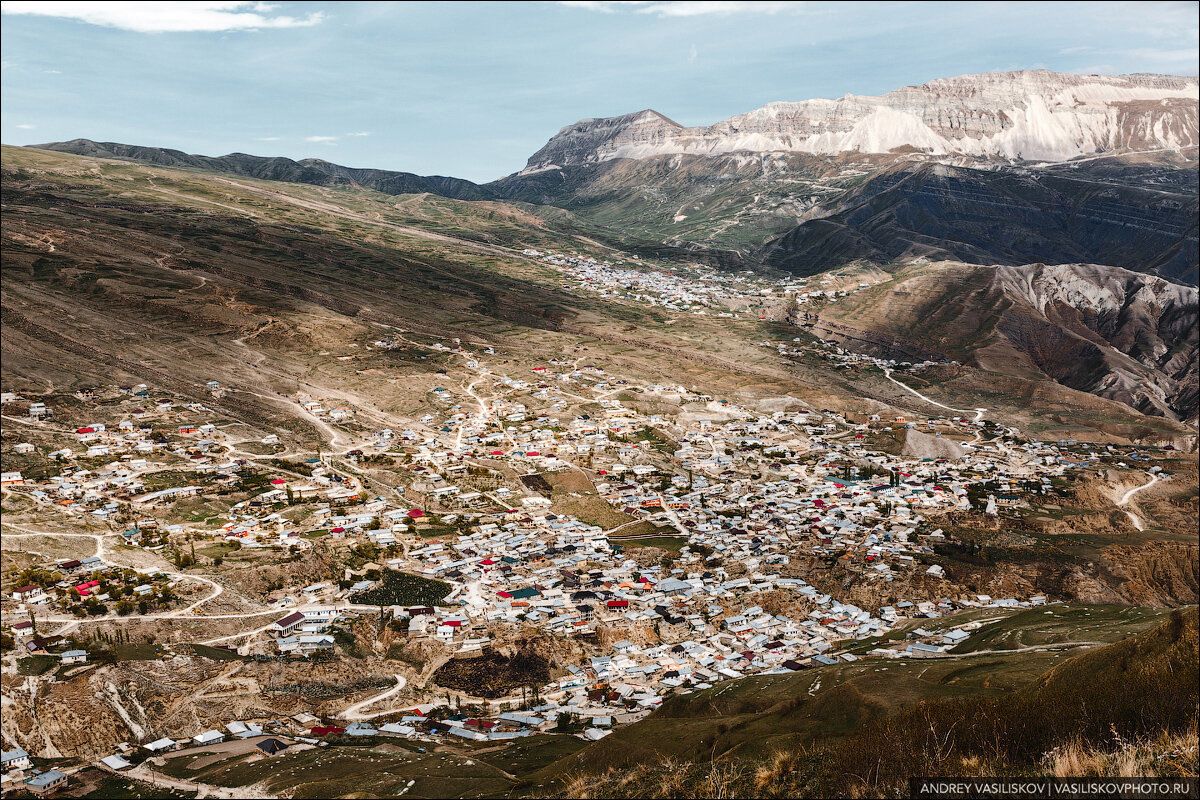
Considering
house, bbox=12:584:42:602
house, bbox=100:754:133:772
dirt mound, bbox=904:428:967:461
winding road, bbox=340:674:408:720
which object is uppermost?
dirt mound, bbox=904:428:967:461

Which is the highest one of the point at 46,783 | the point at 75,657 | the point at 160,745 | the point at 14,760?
the point at 75,657

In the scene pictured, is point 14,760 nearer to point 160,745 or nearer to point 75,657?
point 160,745

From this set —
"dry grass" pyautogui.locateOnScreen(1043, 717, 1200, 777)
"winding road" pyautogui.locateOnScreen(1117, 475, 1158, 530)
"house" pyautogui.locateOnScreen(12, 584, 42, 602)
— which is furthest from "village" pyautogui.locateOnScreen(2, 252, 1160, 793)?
"dry grass" pyautogui.locateOnScreen(1043, 717, 1200, 777)

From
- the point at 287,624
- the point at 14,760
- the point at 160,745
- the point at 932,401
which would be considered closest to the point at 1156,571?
the point at 932,401

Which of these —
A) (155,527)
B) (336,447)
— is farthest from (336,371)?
(155,527)

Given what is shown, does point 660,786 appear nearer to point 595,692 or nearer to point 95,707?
point 595,692

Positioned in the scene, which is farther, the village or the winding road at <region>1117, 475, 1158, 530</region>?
the winding road at <region>1117, 475, 1158, 530</region>

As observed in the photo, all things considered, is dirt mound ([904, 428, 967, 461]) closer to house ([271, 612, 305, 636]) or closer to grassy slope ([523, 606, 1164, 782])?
grassy slope ([523, 606, 1164, 782])
